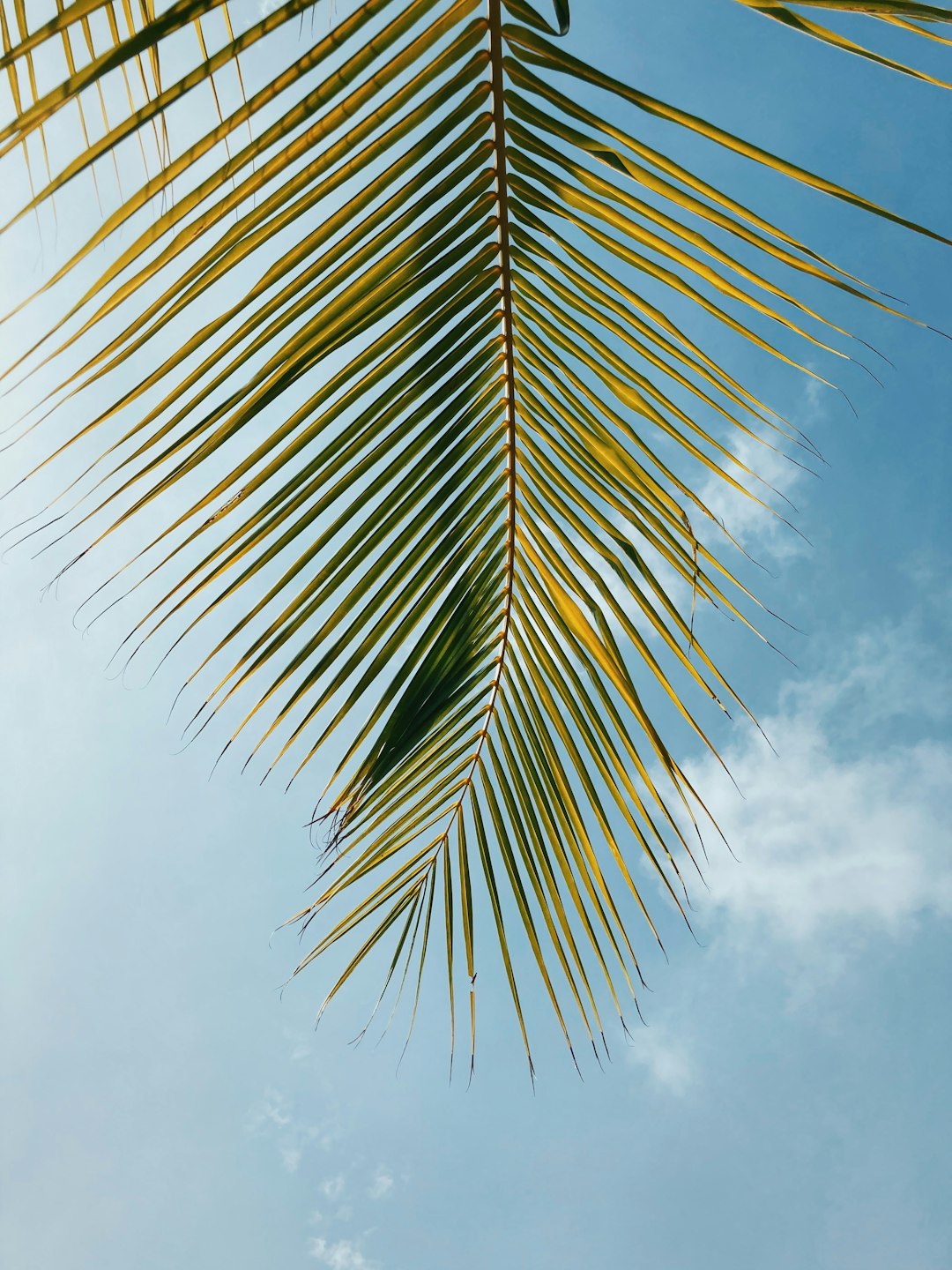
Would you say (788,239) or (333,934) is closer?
(788,239)

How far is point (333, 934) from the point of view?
6.04 ft

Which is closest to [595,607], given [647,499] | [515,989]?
[647,499]

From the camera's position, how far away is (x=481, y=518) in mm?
1531

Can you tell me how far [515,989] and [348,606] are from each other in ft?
2.80

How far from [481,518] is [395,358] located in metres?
0.34

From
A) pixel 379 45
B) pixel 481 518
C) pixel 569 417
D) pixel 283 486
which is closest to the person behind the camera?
pixel 379 45

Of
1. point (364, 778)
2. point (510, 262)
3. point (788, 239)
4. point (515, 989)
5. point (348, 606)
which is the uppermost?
point (510, 262)

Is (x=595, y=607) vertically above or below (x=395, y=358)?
below

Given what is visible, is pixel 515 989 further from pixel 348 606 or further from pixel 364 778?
pixel 348 606

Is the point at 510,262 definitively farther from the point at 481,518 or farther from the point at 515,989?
the point at 515,989

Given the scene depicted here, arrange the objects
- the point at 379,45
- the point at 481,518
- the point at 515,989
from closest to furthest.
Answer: the point at 379,45
the point at 481,518
the point at 515,989

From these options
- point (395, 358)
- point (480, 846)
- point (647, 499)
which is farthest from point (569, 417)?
point (480, 846)

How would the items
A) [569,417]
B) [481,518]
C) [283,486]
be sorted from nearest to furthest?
[283,486] < [569,417] < [481,518]

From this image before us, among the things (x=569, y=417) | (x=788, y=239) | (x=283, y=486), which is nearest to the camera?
(x=788, y=239)
